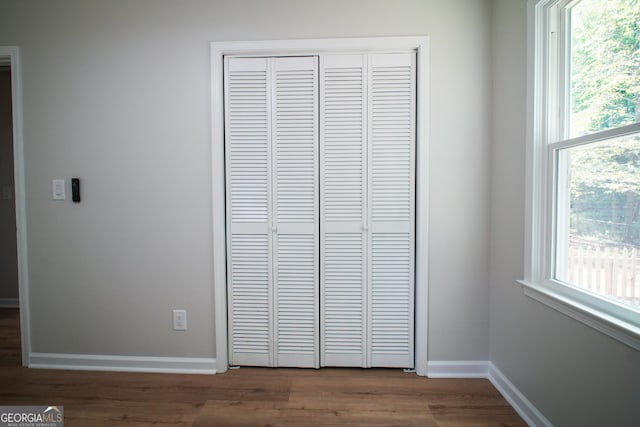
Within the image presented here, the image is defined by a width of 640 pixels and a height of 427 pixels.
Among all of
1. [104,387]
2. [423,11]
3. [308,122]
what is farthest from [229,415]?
[423,11]

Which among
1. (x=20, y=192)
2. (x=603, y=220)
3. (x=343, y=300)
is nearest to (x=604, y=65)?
(x=603, y=220)

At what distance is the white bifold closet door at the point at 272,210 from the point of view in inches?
83.7

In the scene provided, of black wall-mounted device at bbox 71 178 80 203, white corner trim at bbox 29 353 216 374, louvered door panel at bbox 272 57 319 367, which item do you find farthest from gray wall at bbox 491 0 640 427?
black wall-mounted device at bbox 71 178 80 203

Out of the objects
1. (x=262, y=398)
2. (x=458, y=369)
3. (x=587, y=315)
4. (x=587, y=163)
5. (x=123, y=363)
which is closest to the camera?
A: (x=587, y=315)

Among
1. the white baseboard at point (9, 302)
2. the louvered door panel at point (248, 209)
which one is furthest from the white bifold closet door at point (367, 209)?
the white baseboard at point (9, 302)

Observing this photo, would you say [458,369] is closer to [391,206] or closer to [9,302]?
[391,206]

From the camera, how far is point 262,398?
1.89 meters

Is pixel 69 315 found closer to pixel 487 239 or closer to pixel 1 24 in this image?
pixel 1 24

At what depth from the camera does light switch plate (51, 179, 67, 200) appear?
221 centimetres

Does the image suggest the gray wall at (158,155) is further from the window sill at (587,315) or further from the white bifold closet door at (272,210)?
the window sill at (587,315)

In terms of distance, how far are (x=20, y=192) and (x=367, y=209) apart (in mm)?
2512

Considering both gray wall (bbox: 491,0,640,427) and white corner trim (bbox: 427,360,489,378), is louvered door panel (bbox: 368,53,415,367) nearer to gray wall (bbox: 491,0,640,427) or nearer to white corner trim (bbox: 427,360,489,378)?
white corner trim (bbox: 427,360,489,378)

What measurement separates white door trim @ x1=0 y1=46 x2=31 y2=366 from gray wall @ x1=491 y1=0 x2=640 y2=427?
10.9ft

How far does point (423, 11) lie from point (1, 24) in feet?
9.72
